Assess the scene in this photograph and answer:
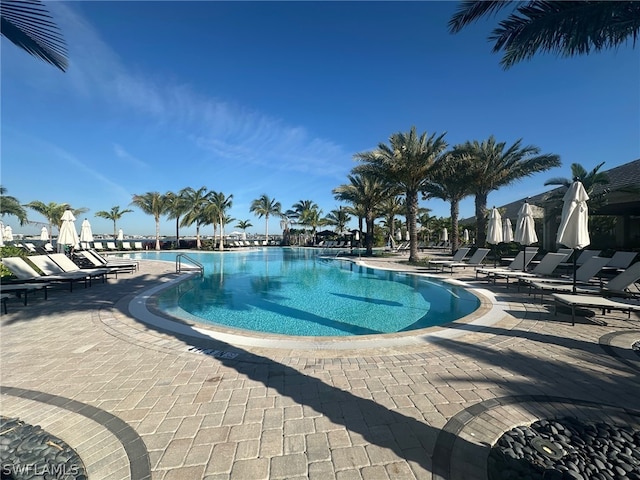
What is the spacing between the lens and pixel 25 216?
95.4 feet

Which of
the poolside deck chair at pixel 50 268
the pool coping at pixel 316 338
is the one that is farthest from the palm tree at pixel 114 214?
the pool coping at pixel 316 338

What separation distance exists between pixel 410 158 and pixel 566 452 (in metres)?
15.9

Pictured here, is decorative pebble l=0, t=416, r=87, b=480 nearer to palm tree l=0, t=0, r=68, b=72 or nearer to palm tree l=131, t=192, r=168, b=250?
palm tree l=0, t=0, r=68, b=72

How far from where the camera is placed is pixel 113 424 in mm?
2564

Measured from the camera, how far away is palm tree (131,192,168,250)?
109 ft

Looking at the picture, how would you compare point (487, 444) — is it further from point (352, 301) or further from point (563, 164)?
point (563, 164)

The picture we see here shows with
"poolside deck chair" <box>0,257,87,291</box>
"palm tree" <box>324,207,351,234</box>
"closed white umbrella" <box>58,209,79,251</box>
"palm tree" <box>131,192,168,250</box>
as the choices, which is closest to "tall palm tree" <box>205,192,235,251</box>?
"palm tree" <box>131,192,168,250</box>

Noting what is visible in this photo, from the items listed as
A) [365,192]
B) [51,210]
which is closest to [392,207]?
[365,192]

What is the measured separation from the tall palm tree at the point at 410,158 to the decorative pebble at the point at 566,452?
15485mm

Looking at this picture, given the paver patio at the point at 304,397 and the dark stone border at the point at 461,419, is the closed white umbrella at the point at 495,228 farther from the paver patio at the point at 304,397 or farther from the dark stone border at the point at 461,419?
the dark stone border at the point at 461,419

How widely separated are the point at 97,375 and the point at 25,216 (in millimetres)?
38139

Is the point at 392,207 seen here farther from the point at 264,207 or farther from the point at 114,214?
the point at 114,214

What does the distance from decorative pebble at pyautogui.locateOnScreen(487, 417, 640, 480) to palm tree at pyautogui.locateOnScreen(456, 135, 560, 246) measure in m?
18.2

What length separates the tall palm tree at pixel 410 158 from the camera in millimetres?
16297
